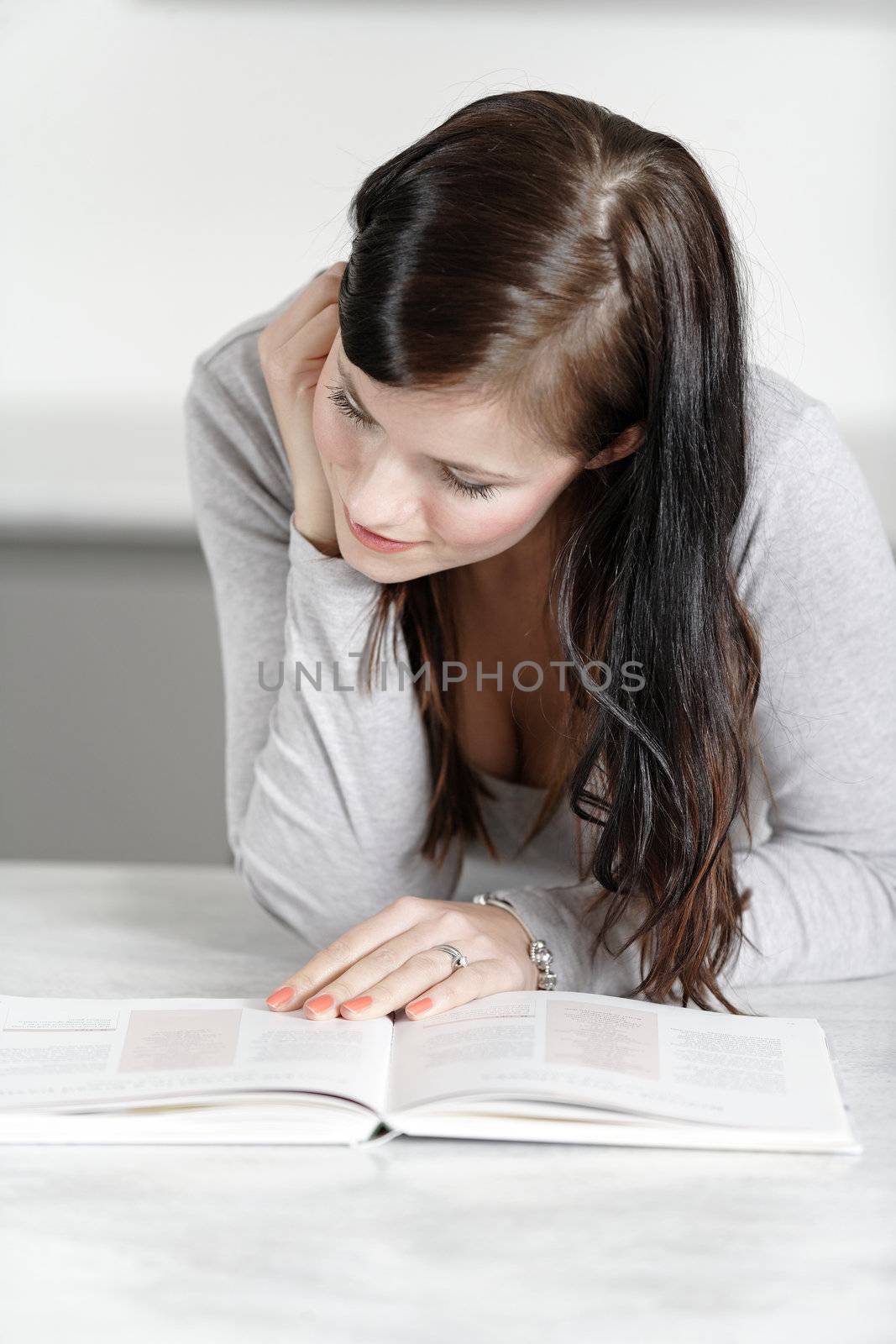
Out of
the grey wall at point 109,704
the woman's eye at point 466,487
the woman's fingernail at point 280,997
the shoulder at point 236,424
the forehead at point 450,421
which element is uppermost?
the forehead at point 450,421

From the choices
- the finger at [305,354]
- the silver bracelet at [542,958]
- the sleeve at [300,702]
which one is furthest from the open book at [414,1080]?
the finger at [305,354]

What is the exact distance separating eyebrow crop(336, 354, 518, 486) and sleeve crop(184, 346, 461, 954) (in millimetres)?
212

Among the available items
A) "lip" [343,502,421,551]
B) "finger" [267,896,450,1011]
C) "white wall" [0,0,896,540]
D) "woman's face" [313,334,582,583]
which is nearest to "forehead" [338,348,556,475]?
"woman's face" [313,334,582,583]

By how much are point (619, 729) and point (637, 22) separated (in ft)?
4.03

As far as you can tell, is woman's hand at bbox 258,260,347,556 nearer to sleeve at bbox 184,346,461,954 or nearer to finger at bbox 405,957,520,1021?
sleeve at bbox 184,346,461,954

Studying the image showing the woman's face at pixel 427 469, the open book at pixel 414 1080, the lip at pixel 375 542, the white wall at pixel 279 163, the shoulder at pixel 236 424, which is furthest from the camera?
the white wall at pixel 279 163

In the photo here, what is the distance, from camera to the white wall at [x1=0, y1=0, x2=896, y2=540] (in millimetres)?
1823

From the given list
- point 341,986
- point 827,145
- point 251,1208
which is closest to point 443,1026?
point 341,986

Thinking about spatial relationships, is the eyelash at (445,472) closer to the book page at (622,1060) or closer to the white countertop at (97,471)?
the book page at (622,1060)

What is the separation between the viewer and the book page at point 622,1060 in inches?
29.7

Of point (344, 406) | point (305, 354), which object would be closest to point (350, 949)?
point (344, 406)

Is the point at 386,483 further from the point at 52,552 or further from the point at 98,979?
the point at 52,552

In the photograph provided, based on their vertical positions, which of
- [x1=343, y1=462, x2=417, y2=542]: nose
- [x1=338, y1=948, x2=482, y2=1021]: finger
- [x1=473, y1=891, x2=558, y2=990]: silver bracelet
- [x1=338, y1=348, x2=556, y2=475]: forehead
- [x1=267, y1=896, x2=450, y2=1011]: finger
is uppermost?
[x1=338, y1=348, x2=556, y2=475]: forehead

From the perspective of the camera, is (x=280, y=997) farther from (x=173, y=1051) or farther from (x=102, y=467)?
(x=102, y=467)
